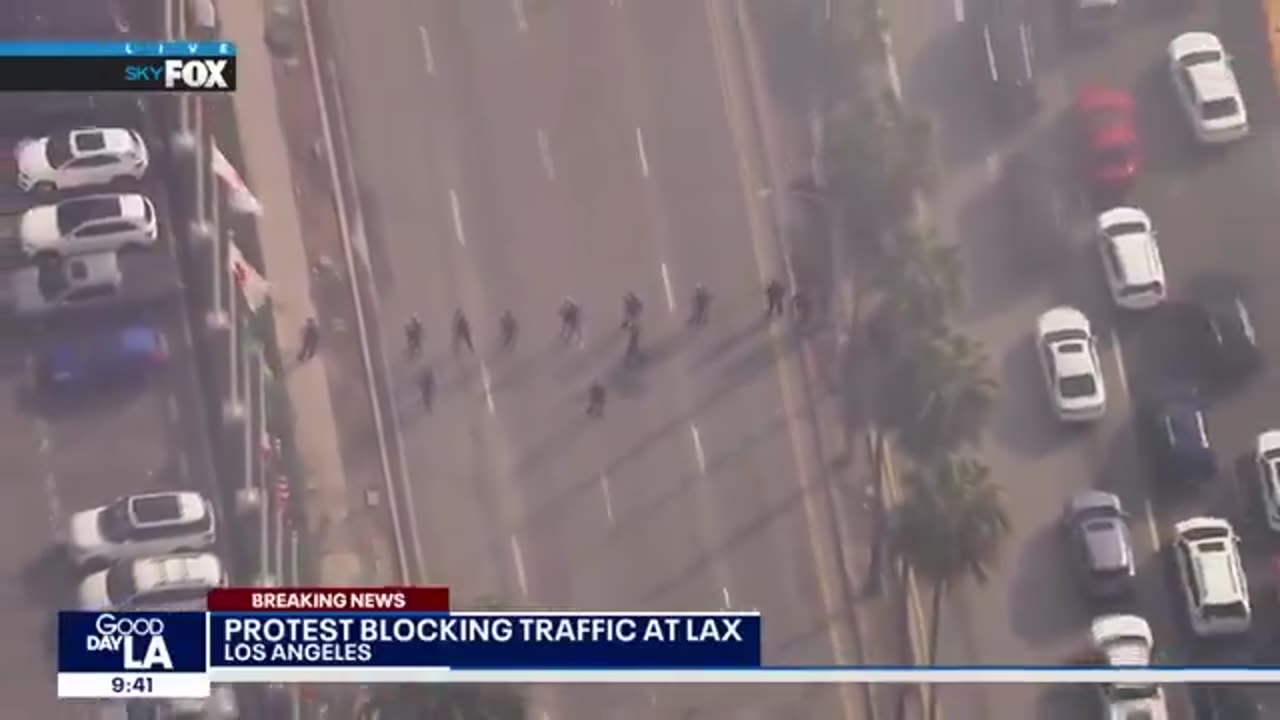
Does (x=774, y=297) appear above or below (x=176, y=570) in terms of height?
above

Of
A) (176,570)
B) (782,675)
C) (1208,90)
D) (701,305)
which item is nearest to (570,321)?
(701,305)

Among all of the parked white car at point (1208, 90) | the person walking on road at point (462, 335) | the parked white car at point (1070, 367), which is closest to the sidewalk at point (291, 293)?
the person walking on road at point (462, 335)

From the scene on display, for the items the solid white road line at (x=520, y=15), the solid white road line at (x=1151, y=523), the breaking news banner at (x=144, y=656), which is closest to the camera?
the breaking news banner at (x=144, y=656)

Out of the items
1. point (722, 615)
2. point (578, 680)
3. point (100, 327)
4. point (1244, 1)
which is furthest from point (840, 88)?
point (100, 327)

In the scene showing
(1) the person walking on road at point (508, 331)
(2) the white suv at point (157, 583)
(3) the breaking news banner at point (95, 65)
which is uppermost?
(3) the breaking news banner at point (95, 65)

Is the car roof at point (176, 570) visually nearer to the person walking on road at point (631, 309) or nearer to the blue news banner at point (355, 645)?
the blue news banner at point (355, 645)

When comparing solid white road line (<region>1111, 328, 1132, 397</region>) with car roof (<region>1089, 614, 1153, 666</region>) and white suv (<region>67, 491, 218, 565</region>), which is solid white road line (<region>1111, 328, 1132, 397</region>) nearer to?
car roof (<region>1089, 614, 1153, 666</region>)

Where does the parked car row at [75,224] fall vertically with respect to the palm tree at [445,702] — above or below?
above

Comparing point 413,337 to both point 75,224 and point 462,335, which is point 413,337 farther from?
point 75,224
